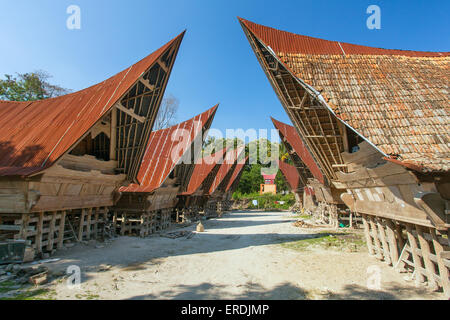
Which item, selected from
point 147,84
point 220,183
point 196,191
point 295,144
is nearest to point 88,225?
point 147,84

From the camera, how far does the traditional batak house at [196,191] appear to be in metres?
23.7

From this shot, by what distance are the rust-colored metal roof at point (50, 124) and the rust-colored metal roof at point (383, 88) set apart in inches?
230

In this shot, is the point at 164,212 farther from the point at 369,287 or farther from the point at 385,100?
the point at 385,100

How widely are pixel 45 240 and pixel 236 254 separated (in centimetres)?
778

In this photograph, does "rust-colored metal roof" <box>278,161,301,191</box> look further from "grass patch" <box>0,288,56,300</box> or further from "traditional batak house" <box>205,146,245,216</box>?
"grass patch" <box>0,288,56,300</box>

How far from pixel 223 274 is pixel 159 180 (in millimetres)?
9127

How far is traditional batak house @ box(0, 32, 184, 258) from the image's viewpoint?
26.7ft

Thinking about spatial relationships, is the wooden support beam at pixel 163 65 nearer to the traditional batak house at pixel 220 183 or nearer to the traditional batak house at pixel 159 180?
the traditional batak house at pixel 159 180

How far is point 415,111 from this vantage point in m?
6.67

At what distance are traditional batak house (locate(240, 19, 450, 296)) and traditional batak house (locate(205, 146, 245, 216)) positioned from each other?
21.7 meters

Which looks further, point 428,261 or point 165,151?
point 165,151

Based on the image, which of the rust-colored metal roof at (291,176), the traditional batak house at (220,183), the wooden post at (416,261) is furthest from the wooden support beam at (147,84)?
the rust-colored metal roof at (291,176)

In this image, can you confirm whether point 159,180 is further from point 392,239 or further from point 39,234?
point 392,239

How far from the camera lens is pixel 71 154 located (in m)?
11.3
